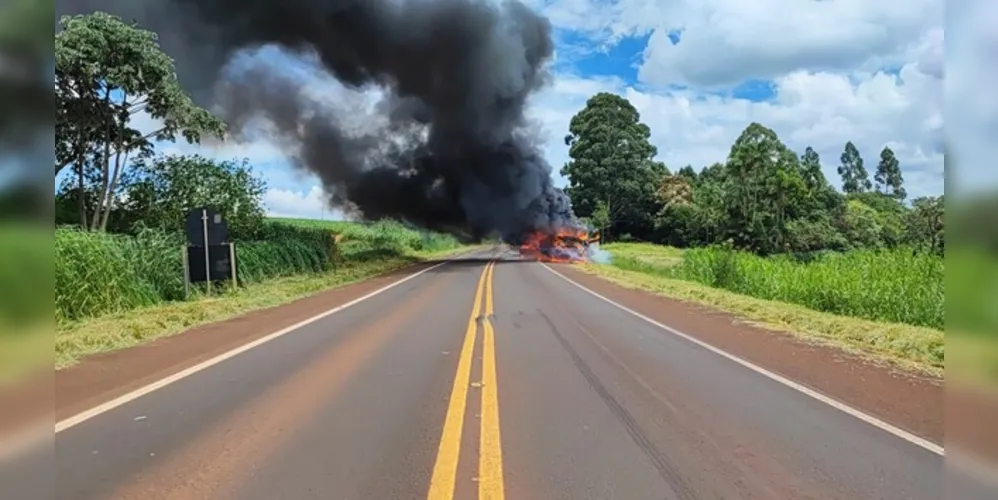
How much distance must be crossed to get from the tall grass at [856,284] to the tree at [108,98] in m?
17.9

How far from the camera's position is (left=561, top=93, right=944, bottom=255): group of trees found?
47.4 meters

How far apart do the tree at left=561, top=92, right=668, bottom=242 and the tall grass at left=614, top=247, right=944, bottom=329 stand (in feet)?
129

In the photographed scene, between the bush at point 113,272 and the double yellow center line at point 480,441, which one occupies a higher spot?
the bush at point 113,272

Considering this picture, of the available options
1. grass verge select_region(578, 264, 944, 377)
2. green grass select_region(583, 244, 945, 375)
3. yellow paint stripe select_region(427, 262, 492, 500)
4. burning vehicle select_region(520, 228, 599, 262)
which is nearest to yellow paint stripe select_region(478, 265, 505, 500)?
yellow paint stripe select_region(427, 262, 492, 500)

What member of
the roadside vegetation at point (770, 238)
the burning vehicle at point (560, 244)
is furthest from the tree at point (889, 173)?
the burning vehicle at point (560, 244)

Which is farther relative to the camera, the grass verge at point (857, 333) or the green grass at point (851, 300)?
the green grass at point (851, 300)

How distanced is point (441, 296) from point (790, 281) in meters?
9.13

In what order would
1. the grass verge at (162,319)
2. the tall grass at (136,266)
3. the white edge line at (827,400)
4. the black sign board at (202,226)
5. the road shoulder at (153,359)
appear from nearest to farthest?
1. the white edge line at (827,400)
2. the road shoulder at (153,359)
3. the grass verge at (162,319)
4. the tall grass at (136,266)
5. the black sign board at (202,226)

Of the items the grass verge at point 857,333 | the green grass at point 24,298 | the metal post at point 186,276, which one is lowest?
the grass verge at point 857,333

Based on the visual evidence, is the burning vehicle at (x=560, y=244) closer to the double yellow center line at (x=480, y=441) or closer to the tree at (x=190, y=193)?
the tree at (x=190, y=193)

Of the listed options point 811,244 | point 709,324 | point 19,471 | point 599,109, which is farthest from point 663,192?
point 19,471

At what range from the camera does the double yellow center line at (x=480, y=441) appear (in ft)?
13.0

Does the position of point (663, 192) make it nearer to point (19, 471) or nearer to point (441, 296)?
point (441, 296)

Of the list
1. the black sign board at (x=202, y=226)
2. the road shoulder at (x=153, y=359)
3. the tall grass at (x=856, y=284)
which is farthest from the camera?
the black sign board at (x=202, y=226)
